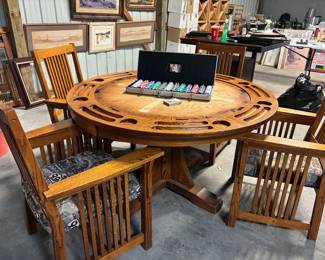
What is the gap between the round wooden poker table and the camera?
1.31m

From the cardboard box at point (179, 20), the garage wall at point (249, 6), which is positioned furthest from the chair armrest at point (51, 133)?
the garage wall at point (249, 6)

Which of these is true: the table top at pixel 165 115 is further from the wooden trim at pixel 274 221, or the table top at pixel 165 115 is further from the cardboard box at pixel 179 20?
the cardboard box at pixel 179 20

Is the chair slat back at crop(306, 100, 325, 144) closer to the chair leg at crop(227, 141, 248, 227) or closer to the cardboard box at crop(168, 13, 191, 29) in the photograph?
the chair leg at crop(227, 141, 248, 227)

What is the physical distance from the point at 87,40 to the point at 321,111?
121 inches

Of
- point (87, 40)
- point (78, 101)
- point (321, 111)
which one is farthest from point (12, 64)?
point (321, 111)

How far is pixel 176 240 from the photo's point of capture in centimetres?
165

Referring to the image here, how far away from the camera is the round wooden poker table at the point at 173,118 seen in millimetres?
1309

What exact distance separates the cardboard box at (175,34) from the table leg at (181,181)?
3.17 m

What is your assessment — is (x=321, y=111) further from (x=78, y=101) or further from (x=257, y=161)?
(x=78, y=101)

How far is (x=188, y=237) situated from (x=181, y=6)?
3.95 meters

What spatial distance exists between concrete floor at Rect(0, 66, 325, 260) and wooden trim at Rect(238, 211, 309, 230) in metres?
0.08

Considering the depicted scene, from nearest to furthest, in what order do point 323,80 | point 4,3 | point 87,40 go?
point 4,3, point 87,40, point 323,80

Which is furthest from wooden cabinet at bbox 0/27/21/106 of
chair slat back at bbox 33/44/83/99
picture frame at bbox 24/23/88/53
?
chair slat back at bbox 33/44/83/99

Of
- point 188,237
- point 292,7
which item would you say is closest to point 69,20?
point 188,237
